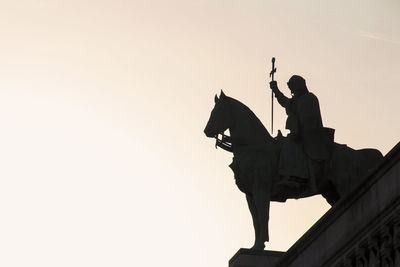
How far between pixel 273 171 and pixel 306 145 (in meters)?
0.98

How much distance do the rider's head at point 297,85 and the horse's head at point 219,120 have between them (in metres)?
1.61

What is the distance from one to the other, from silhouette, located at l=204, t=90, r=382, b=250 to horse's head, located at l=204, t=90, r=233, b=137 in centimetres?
27

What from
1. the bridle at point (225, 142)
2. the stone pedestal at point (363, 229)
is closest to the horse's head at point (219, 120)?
the bridle at point (225, 142)

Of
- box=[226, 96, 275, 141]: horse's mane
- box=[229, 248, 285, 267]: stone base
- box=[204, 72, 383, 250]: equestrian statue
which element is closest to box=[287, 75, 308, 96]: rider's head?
box=[204, 72, 383, 250]: equestrian statue

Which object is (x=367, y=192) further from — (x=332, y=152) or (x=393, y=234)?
(x=332, y=152)

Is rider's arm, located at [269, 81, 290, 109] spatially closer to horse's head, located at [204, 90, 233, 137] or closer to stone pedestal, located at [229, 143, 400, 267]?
horse's head, located at [204, 90, 233, 137]

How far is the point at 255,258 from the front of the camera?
109 ft

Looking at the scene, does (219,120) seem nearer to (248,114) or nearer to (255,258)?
(248,114)

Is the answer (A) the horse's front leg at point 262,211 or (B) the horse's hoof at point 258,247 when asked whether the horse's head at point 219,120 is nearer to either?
(A) the horse's front leg at point 262,211

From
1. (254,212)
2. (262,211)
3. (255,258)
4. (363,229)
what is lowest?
(363,229)

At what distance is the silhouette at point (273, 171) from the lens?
34.8 m

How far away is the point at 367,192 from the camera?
26156 mm

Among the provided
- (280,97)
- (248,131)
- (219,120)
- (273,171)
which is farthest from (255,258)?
(280,97)

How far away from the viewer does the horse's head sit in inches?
1422
